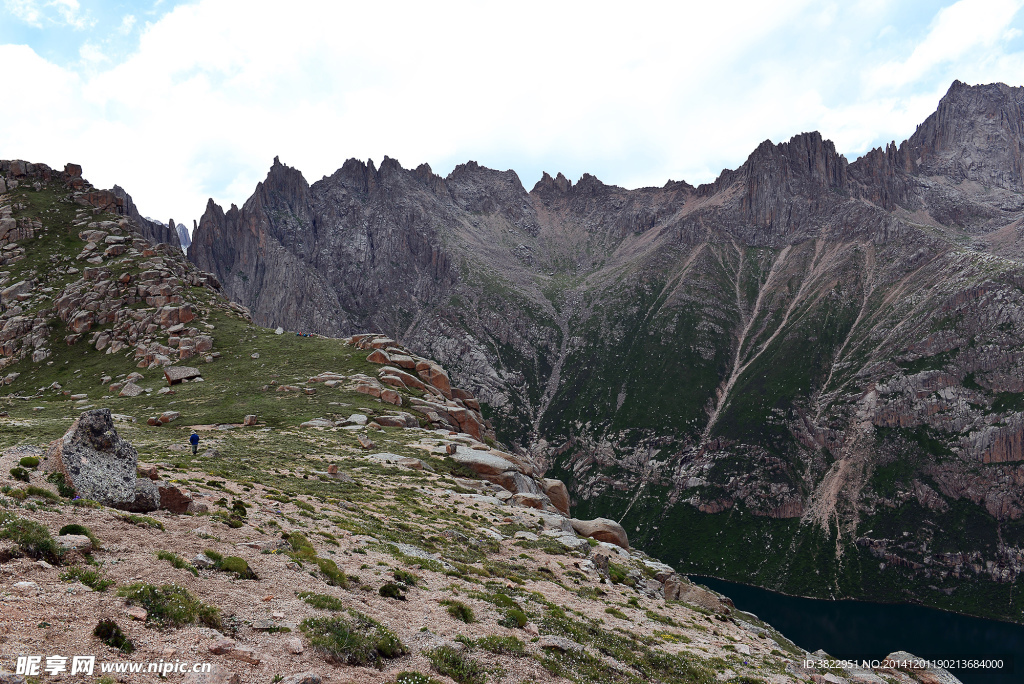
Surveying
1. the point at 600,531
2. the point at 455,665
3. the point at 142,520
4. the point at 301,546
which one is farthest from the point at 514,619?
the point at 600,531

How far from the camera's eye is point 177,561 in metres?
15.5

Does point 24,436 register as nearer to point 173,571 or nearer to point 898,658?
point 173,571

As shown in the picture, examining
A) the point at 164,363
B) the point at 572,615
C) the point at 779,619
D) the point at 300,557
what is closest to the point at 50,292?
the point at 164,363

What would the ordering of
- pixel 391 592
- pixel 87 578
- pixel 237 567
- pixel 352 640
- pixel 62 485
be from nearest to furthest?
pixel 87 578 → pixel 352 640 → pixel 237 567 → pixel 62 485 → pixel 391 592

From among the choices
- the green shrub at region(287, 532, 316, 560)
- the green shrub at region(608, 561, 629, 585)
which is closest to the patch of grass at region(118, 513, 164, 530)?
the green shrub at region(287, 532, 316, 560)

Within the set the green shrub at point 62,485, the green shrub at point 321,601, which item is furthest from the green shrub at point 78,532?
the green shrub at point 321,601

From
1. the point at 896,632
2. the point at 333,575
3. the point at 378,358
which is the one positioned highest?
the point at 378,358

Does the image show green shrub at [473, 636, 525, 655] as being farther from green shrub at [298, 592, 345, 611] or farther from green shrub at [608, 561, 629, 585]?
green shrub at [608, 561, 629, 585]

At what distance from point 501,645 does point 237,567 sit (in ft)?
32.5

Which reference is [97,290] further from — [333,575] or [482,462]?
[333,575]

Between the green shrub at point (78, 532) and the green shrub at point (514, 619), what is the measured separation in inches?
572

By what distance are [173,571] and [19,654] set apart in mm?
5234

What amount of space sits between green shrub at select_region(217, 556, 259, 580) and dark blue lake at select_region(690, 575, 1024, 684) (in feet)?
676

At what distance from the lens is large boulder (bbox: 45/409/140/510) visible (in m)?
18.9
